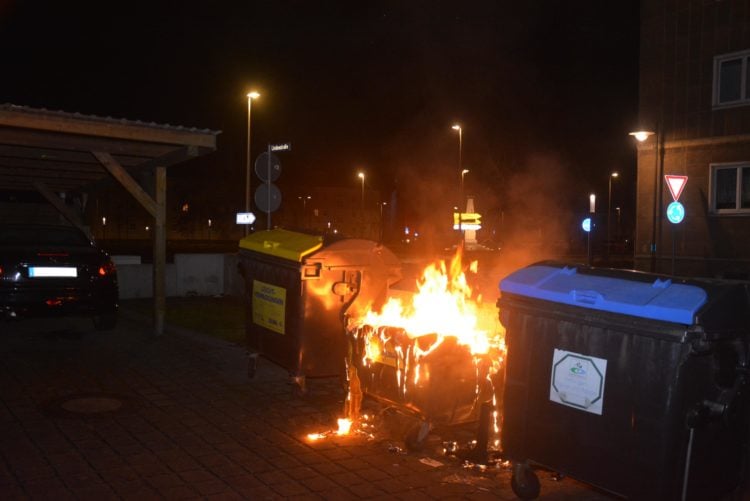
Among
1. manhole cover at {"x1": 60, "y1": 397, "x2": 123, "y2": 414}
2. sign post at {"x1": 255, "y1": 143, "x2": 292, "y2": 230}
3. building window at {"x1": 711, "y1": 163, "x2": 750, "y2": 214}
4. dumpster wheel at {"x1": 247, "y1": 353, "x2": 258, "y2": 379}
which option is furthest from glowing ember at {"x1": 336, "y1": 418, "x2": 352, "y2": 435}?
building window at {"x1": 711, "y1": 163, "x2": 750, "y2": 214}

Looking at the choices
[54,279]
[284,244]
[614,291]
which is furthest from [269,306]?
[614,291]

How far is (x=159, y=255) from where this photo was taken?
9.73 m

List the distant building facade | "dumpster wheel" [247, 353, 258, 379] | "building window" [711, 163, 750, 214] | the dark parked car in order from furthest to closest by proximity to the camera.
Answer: "building window" [711, 163, 750, 214]
the distant building facade
the dark parked car
"dumpster wheel" [247, 353, 258, 379]

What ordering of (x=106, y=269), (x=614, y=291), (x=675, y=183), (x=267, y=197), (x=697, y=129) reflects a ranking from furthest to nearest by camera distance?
(x=697, y=129) → (x=675, y=183) → (x=267, y=197) → (x=106, y=269) → (x=614, y=291)

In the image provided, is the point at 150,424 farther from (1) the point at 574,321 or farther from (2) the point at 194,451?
(1) the point at 574,321

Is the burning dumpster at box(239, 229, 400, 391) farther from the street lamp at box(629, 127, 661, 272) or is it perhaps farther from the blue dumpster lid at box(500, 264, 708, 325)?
the street lamp at box(629, 127, 661, 272)

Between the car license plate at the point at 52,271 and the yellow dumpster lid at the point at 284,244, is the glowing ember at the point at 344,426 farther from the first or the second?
the car license plate at the point at 52,271

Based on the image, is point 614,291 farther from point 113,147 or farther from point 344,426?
point 113,147

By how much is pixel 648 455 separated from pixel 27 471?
3.77 m

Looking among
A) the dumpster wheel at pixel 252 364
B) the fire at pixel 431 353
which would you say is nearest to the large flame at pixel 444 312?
the fire at pixel 431 353

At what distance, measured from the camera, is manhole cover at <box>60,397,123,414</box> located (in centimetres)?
574

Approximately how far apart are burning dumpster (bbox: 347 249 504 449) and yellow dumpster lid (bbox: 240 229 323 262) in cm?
82

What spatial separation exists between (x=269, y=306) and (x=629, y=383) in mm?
4067

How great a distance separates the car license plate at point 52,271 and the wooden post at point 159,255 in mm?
1154
